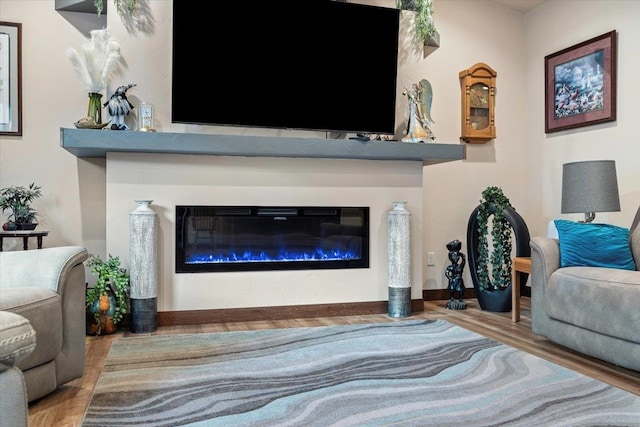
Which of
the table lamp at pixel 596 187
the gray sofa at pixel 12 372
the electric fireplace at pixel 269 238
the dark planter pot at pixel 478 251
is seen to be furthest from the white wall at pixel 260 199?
the gray sofa at pixel 12 372

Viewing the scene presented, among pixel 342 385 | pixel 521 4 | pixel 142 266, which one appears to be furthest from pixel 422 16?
pixel 342 385

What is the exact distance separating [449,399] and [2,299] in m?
1.75

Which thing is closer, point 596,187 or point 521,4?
point 596,187

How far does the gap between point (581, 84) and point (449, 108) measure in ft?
3.53

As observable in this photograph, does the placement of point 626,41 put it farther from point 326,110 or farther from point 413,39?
point 326,110

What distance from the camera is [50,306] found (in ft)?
6.51

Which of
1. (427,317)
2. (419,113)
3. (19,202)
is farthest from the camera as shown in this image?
(419,113)

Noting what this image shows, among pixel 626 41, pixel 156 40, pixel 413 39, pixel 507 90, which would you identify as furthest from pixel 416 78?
pixel 156 40

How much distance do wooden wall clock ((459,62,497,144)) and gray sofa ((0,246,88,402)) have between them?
3.50 m

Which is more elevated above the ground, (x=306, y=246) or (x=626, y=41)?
(x=626, y=41)

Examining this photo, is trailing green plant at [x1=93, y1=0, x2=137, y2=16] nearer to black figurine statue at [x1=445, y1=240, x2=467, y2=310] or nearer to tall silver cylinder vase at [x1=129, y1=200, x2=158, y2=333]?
tall silver cylinder vase at [x1=129, y1=200, x2=158, y2=333]

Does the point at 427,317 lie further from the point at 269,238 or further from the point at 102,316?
the point at 102,316

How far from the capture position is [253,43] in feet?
11.5

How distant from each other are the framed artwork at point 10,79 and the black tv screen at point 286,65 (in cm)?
127
